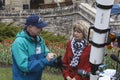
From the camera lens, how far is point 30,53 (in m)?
6.53

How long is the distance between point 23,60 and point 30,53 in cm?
24

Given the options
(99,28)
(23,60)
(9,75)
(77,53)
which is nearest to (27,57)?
(23,60)

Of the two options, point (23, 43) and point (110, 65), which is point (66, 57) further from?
point (110, 65)

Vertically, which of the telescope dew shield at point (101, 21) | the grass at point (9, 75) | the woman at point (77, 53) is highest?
the telescope dew shield at point (101, 21)

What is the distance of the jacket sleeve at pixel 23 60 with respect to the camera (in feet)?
20.8

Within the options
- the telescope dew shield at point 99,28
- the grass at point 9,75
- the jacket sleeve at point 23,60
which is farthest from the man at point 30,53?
the grass at point 9,75

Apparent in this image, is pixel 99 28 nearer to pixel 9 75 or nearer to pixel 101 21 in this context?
pixel 101 21

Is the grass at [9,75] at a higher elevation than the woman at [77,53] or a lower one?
lower

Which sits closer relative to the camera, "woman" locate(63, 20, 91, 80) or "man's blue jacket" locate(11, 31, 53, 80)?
"man's blue jacket" locate(11, 31, 53, 80)

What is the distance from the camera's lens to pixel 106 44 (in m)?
5.71

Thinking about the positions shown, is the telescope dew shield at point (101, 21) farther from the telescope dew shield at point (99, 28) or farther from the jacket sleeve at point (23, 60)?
the jacket sleeve at point (23, 60)

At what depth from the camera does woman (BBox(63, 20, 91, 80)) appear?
22.4ft

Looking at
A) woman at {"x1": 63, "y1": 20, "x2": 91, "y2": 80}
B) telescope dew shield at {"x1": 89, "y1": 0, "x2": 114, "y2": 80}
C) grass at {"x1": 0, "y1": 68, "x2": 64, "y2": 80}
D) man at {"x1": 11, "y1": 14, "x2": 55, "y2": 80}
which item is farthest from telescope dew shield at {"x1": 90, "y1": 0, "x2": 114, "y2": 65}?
grass at {"x1": 0, "y1": 68, "x2": 64, "y2": 80}

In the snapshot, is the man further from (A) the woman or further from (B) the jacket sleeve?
(A) the woman
